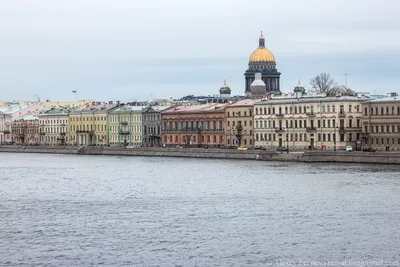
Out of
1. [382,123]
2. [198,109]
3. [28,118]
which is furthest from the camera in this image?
[28,118]

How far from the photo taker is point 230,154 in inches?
2623

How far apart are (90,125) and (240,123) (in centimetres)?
2248

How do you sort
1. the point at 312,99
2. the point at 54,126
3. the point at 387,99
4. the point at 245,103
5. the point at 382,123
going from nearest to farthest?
1. the point at 382,123
2. the point at 387,99
3. the point at 312,99
4. the point at 245,103
5. the point at 54,126

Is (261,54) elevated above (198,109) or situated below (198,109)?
above

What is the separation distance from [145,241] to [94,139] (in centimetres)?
6850

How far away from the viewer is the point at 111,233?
96.0ft

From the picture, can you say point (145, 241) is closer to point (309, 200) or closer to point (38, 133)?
point (309, 200)

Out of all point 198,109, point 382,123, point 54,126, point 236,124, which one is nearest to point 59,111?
point 54,126

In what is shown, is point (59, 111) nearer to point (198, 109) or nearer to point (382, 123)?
point (198, 109)

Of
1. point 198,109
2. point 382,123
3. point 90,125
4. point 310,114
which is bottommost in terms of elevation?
point 382,123

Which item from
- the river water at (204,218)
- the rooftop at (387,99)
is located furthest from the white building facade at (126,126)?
the river water at (204,218)

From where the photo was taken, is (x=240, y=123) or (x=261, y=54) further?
(x=261, y=54)

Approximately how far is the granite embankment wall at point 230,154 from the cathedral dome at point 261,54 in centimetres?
2272

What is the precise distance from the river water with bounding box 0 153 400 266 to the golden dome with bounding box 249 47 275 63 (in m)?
49.8
